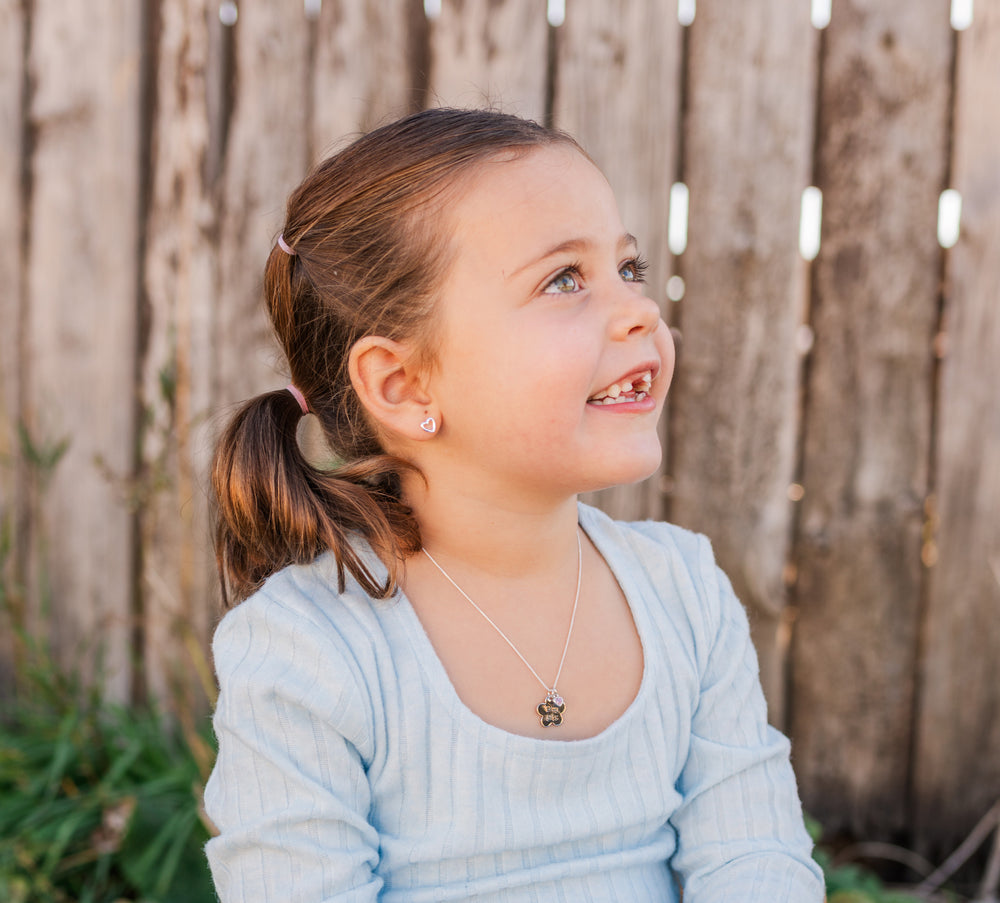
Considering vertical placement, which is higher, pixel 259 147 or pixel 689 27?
pixel 689 27

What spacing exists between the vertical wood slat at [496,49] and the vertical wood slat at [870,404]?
0.70 metres

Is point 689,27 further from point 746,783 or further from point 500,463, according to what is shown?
point 746,783

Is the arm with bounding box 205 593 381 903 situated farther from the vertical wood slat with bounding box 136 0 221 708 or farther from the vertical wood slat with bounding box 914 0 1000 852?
the vertical wood slat with bounding box 914 0 1000 852

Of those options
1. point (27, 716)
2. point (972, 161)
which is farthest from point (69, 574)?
point (972, 161)

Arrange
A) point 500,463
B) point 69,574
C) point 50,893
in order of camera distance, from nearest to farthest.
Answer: point 500,463 → point 50,893 → point 69,574

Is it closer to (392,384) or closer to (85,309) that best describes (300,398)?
(392,384)

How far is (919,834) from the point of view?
98.3 inches

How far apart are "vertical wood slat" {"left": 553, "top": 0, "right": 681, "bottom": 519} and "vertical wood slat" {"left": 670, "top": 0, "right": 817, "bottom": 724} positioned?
0.06 meters

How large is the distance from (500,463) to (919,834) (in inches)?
70.7

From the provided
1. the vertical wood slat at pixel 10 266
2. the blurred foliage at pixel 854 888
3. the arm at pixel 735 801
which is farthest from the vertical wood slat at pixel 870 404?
the vertical wood slat at pixel 10 266

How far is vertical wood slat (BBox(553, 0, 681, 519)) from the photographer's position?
7.83 feet

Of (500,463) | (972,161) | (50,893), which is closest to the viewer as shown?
(500,463)

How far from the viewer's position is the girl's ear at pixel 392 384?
4.74 ft

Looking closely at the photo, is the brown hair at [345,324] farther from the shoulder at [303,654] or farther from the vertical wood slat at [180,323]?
the vertical wood slat at [180,323]
